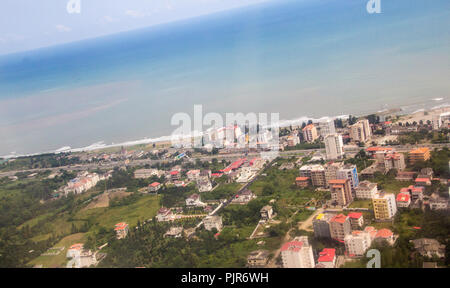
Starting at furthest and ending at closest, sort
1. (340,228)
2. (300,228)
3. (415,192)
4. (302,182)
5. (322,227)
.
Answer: (302,182)
(415,192)
(300,228)
(322,227)
(340,228)

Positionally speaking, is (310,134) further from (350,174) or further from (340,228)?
(340,228)

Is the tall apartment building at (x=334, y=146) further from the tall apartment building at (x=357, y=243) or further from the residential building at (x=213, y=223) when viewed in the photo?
the tall apartment building at (x=357, y=243)

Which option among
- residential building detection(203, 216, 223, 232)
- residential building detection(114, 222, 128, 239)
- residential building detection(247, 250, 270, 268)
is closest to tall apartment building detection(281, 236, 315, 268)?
residential building detection(247, 250, 270, 268)

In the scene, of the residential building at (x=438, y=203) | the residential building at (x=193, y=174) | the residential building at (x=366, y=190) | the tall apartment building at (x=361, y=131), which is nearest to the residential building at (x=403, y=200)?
the residential building at (x=438, y=203)

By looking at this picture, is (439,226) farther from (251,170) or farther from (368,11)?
(368,11)

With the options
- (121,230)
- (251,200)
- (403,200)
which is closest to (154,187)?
(121,230)
